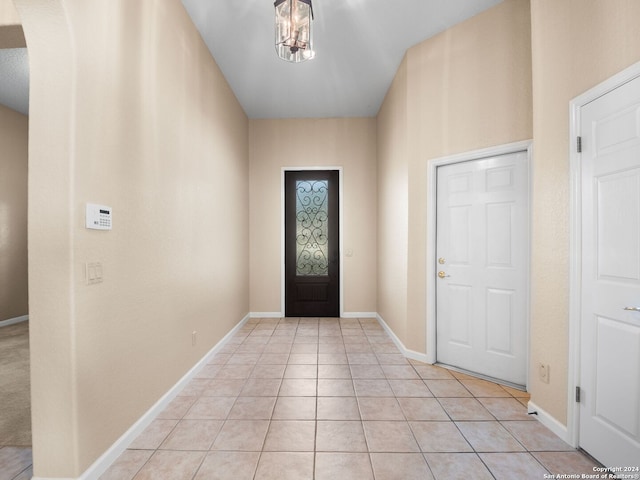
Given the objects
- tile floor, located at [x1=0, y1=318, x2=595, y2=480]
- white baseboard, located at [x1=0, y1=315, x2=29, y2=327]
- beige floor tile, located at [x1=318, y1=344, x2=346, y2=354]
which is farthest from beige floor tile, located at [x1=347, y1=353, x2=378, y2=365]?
white baseboard, located at [x1=0, y1=315, x2=29, y2=327]

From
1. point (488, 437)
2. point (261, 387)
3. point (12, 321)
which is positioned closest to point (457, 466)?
point (488, 437)

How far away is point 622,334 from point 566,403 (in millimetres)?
624

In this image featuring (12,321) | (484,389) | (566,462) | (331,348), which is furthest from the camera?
(12,321)

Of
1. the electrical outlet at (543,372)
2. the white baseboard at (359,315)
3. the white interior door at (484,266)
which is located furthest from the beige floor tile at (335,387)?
the white baseboard at (359,315)

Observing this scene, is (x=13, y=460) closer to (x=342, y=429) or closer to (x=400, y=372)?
(x=342, y=429)

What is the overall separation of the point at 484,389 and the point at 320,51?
3.57 metres

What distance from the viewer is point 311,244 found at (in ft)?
16.9

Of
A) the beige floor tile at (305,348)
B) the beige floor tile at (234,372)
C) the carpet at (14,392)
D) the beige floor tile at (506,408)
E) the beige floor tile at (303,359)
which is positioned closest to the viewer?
the carpet at (14,392)

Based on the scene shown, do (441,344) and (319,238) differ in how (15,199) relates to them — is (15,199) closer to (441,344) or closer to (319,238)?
(319,238)

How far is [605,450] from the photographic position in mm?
1704

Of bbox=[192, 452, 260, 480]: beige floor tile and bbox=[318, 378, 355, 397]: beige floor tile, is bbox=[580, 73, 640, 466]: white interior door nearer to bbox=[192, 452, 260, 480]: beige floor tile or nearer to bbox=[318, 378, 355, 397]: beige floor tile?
bbox=[318, 378, 355, 397]: beige floor tile

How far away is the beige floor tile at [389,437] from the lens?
6.20 ft

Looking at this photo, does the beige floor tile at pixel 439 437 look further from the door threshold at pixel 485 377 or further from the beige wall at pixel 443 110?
the beige wall at pixel 443 110

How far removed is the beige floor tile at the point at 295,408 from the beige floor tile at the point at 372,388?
16.3 inches
